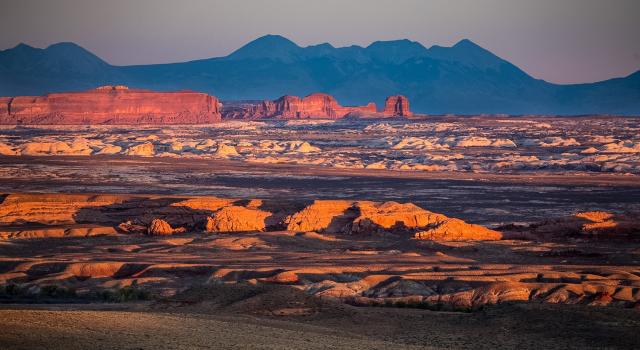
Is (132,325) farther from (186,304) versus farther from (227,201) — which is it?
(227,201)

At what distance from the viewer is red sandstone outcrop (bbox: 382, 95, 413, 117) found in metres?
173

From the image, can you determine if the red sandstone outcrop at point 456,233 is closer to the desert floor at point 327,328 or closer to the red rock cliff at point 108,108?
the desert floor at point 327,328

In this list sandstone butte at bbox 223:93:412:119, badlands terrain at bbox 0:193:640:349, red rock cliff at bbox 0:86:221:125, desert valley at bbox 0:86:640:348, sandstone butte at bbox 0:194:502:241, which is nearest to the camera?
badlands terrain at bbox 0:193:640:349

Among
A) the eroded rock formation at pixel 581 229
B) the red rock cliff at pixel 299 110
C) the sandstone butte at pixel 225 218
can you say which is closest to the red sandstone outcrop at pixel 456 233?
the sandstone butte at pixel 225 218

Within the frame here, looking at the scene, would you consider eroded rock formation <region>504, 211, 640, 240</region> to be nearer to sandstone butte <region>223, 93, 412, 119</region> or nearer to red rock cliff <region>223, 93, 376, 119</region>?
red rock cliff <region>223, 93, 376, 119</region>

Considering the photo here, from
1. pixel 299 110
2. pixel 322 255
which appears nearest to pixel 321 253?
pixel 322 255

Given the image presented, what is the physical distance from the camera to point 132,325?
1559 cm

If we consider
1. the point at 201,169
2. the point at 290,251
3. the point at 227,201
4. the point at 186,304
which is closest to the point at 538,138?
the point at 201,169

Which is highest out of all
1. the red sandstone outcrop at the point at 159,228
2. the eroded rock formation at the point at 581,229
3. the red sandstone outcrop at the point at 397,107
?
the red sandstone outcrop at the point at 397,107

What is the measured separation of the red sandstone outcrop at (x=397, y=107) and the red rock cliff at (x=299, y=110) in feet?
10.3

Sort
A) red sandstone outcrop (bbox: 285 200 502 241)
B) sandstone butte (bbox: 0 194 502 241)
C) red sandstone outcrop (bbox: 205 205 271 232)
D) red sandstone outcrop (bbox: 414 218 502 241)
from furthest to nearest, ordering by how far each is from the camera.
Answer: red sandstone outcrop (bbox: 205 205 271 232)
sandstone butte (bbox: 0 194 502 241)
red sandstone outcrop (bbox: 285 200 502 241)
red sandstone outcrop (bbox: 414 218 502 241)

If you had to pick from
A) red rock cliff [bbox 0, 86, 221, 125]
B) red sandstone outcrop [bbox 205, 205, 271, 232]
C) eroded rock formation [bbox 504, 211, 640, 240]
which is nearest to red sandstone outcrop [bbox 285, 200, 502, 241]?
red sandstone outcrop [bbox 205, 205, 271, 232]

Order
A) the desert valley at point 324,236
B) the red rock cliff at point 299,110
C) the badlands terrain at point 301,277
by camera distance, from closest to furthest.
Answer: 1. the badlands terrain at point 301,277
2. the desert valley at point 324,236
3. the red rock cliff at point 299,110

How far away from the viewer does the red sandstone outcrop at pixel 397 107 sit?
17300 centimetres
